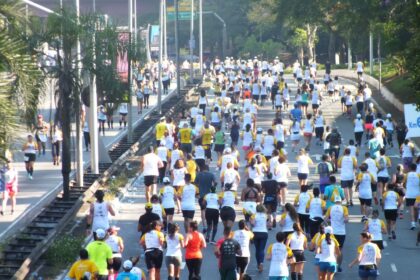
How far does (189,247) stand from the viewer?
20.0 meters

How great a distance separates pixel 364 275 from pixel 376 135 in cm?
1462

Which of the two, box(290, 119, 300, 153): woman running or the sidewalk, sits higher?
box(290, 119, 300, 153): woman running

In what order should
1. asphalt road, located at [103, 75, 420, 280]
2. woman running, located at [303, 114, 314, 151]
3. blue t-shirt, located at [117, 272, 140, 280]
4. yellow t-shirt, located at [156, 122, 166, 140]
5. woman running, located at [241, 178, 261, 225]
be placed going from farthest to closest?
woman running, located at [303, 114, 314, 151]
yellow t-shirt, located at [156, 122, 166, 140]
woman running, located at [241, 178, 261, 225]
asphalt road, located at [103, 75, 420, 280]
blue t-shirt, located at [117, 272, 140, 280]

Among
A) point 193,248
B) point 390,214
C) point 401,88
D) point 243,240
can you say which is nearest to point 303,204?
point 390,214

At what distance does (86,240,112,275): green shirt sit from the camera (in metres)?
18.5

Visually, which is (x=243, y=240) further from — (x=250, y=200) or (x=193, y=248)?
(x=250, y=200)

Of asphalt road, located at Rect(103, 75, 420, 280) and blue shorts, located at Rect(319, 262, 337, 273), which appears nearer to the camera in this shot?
blue shorts, located at Rect(319, 262, 337, 273)

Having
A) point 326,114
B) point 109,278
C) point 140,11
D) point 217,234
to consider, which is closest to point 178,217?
point 217,234

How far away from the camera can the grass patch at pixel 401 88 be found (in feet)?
165

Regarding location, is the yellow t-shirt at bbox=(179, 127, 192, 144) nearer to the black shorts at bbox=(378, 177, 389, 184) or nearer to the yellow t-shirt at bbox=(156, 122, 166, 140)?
the yellow t-shirt at bbox=(156, 122, 166, 140)

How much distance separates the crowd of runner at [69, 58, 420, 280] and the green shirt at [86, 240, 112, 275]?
0.05 feet

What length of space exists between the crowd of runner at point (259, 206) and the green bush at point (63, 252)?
2.37 feet

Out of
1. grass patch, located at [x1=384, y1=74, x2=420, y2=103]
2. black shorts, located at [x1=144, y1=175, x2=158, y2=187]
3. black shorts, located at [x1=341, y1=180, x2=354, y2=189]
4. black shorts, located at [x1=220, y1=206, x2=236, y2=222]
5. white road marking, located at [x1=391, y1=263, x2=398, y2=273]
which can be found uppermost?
grass patch, located at [x1=384, y1=74, x2=420, y2=103]

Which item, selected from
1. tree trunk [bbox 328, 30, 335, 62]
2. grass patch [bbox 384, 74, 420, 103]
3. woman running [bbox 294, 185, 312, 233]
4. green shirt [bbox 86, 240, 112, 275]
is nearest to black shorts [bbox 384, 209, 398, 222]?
woman running [bbox 294, 185, 312, 233]
